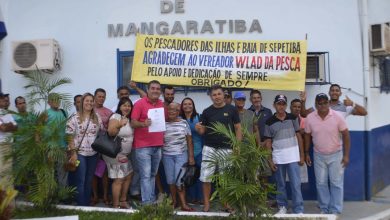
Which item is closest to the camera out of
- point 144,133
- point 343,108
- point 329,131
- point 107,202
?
point 329,131

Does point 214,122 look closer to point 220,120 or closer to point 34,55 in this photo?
point 220,120

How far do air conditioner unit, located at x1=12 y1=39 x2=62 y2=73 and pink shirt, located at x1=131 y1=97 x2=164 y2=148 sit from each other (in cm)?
239

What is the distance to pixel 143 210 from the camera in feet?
17.4

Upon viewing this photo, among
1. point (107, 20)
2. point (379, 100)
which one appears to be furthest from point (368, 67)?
point (107, 20)

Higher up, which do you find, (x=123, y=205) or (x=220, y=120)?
(x=220, y=120)

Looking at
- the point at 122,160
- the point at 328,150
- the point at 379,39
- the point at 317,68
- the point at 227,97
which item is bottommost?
the point at 122,160

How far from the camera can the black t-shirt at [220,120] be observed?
6.36 metres

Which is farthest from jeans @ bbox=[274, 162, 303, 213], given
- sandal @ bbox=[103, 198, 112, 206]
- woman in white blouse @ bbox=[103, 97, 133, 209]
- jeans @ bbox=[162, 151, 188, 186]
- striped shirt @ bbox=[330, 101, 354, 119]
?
sandal @ bbox=[103, 198, 112, 206]

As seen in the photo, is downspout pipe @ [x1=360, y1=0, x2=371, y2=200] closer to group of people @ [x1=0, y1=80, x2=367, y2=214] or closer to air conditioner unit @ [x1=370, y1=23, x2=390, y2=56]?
air conditioner unit @ [x1=370, y1=23, x2=390, y2=56]

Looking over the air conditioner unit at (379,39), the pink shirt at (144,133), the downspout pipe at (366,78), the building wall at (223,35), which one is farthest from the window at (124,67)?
the air conditioner unit at (379,39)

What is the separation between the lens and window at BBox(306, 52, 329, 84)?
Answer: 7.72 metres

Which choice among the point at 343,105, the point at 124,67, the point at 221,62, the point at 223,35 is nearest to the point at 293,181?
the point at 343,105

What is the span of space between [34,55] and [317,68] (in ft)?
16.1

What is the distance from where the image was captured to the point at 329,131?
6.54 metres
